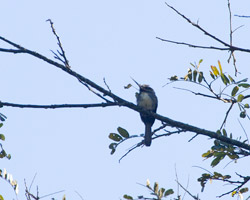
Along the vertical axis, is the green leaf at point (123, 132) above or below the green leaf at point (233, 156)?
above

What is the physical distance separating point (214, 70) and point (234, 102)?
0.30 metres

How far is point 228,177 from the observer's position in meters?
3.97

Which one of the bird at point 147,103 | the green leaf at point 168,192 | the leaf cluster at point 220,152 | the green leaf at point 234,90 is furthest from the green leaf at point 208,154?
the bird at point 147,103

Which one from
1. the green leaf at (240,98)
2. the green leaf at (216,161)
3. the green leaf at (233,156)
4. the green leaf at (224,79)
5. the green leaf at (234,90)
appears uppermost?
the green leaf at (224,79)

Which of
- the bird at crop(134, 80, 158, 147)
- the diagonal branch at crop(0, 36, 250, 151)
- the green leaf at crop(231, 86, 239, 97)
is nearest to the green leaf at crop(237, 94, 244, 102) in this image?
the green leaf at crop(231, 86, 239, 97)

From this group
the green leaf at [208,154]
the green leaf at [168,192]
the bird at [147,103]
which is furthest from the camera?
the bird at [147,103]

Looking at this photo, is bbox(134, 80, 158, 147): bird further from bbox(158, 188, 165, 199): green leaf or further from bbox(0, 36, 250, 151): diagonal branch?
bbox(158, 188, 165, 199): green leaf

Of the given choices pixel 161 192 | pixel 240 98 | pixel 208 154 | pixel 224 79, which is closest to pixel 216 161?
pixel 208 154

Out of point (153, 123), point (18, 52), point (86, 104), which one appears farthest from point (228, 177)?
point (153, 123)

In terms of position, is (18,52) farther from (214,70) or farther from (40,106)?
(214,70)

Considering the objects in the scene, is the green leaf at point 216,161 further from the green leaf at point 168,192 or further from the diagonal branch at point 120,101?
the green leaf at point 168,192

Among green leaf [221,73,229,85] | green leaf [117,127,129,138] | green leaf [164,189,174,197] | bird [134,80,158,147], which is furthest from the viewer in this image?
bird [134,80,158,147]

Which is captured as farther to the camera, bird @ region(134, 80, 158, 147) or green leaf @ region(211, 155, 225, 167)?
bird @ region(134, 80, 158, 147)

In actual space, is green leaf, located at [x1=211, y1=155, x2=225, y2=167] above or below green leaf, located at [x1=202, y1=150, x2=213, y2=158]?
below
